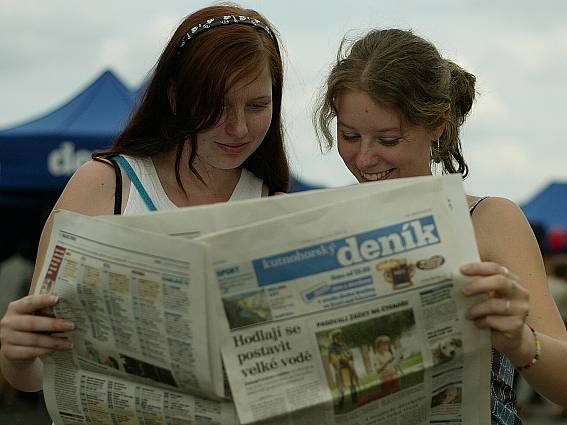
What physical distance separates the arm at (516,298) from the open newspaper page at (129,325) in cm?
47

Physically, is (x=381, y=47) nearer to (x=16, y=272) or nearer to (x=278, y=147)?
A: (x=278, y=147)

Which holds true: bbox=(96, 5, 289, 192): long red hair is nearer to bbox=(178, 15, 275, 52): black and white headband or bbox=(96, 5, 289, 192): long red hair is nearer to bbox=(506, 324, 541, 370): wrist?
bbox=(178, 15, 275, 52): black and white headband

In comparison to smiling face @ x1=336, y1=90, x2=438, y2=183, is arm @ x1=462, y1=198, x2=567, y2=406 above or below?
below

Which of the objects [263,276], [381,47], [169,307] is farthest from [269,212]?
[381,47]

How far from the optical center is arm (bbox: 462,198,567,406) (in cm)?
166

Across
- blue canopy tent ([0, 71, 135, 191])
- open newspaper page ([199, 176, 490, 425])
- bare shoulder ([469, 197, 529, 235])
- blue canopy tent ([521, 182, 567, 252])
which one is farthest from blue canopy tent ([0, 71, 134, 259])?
blue canopy tent ([521, 182, 567, 252])

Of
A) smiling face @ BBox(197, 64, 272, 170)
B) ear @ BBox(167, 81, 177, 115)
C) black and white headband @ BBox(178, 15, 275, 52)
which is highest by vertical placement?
black and white headband @ BBox(178, 15, 275, 52)

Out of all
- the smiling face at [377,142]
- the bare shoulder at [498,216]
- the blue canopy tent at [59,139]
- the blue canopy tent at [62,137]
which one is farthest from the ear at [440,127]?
the blue canopy tent at [62,137]

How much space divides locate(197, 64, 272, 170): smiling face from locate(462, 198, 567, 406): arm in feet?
1.68

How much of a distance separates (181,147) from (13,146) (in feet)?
17.6

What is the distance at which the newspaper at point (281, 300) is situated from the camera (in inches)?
63.9

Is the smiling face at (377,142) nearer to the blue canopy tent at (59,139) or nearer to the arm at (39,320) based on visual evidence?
the arm at (39,320)

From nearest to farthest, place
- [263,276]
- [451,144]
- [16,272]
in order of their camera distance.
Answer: [263,276] < [451,144] < [16,272]

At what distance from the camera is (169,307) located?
1646 mm
